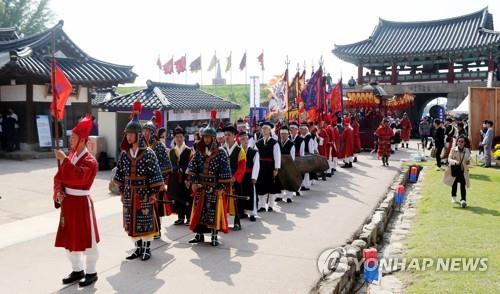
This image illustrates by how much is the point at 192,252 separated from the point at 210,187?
0.94 metres

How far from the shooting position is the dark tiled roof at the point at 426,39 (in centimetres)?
3325

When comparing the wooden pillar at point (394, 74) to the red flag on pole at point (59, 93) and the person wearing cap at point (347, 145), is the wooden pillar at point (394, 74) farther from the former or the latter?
the red flag on pole at point (59, 93)

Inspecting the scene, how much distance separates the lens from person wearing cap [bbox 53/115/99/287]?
508 cm

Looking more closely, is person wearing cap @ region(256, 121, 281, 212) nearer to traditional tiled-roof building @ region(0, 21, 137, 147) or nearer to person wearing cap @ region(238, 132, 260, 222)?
person wearing cap @ region(238, 132, 260, 222)

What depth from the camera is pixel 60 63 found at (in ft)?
62.6

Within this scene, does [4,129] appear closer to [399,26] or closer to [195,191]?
[195,191]

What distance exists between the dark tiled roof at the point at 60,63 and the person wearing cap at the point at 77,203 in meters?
12.4

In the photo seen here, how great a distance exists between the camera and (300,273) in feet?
18.5

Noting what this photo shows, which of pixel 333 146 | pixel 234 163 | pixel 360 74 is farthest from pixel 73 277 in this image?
pixel 360 74

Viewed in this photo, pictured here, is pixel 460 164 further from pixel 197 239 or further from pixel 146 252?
pixel 146 252

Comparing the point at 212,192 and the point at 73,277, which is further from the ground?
the point at 212,192

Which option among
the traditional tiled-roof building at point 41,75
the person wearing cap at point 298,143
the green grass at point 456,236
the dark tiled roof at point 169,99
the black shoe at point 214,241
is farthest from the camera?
the dark tiled roof at point 169,99

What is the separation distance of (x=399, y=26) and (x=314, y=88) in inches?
1109

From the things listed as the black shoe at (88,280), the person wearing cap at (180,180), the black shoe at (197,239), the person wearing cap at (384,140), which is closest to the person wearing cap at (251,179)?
the person wearing cap at (180,180)
